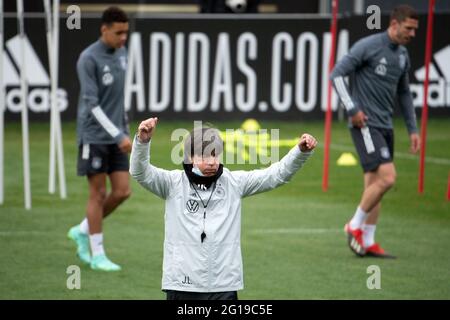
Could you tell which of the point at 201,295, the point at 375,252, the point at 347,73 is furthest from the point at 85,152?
the point at 201,295

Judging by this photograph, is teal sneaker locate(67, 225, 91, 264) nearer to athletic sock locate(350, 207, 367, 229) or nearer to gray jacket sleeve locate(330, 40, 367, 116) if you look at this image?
athletic sock locate(350, 207, 367, 229)

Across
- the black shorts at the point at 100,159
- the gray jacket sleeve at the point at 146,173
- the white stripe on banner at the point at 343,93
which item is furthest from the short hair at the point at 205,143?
the white stripe on banner at the point at 343,93

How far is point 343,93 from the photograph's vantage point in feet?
40.5

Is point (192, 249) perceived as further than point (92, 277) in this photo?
No

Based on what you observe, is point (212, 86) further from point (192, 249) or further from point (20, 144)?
point (192, 249)

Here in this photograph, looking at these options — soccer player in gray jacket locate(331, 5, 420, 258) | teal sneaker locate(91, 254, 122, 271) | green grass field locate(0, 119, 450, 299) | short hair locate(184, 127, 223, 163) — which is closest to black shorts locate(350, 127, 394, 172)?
soccer player in gray jacket locate(331, 5, 420, 258)

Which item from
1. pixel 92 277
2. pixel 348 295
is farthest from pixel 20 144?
pixel 348 295

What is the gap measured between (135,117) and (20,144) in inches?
121

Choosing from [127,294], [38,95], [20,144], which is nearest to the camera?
[127,294]

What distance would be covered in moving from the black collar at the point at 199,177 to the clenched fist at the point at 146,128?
1.24ft

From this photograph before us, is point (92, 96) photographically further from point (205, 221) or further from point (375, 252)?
point (205, 221)

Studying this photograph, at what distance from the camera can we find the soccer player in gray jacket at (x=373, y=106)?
12430mm

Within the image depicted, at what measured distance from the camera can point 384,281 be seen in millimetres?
11242

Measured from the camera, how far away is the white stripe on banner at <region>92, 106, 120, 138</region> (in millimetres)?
11453
